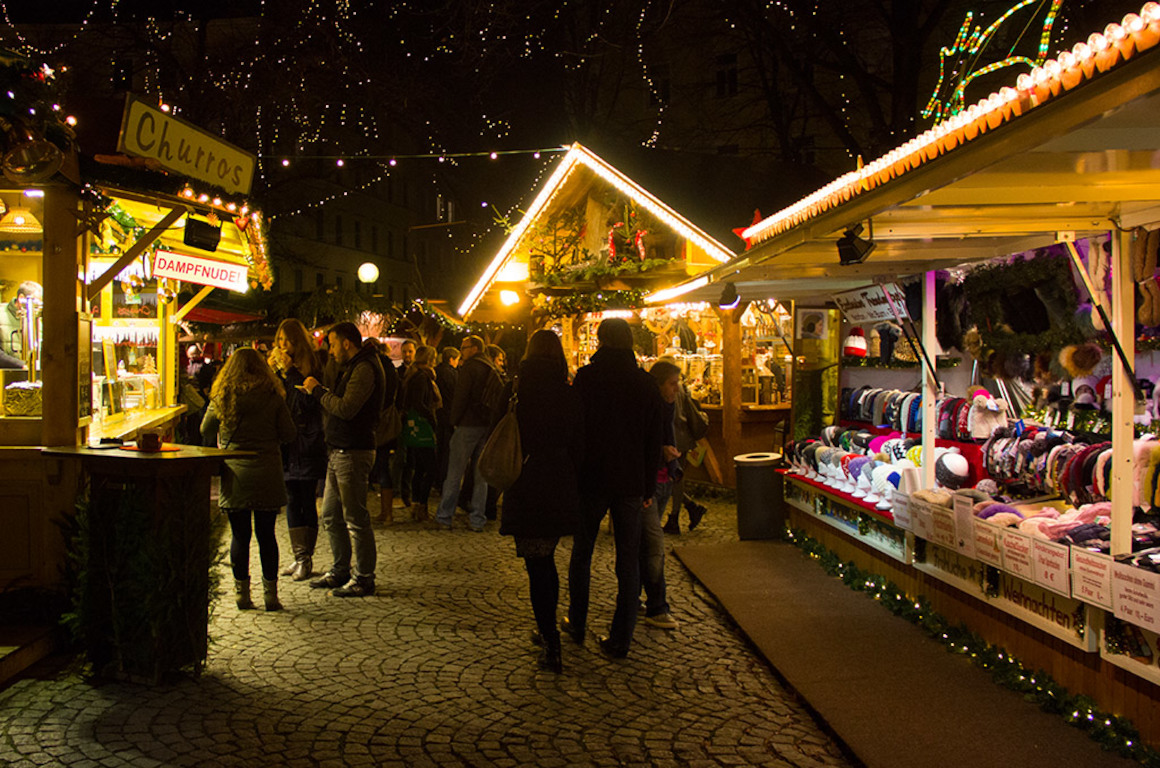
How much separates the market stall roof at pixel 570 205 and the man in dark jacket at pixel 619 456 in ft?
22.9

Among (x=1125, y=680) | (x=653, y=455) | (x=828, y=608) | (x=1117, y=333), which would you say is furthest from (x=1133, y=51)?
(x=828, y=608)

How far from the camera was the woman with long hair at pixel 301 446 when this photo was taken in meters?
6.82

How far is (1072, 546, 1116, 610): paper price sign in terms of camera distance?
4.23 meters

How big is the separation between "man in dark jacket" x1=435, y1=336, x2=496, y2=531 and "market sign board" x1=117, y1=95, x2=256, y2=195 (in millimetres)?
3029

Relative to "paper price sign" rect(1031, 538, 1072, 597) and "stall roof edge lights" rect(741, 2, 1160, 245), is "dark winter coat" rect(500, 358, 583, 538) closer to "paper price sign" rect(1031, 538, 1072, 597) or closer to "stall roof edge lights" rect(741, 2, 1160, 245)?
"stall roof edge lights" rect(741, 2, 1160, 245)

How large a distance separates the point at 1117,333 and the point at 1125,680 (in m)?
1.68

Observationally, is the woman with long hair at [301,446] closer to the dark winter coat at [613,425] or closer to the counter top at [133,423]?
the counter top at [133,423]

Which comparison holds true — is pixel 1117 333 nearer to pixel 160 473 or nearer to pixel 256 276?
pixel 160 473

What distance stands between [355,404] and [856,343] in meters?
4.92

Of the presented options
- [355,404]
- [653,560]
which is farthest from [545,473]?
[355,404]

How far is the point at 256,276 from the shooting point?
37.6ft

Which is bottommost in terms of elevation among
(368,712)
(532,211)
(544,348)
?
(368,712)

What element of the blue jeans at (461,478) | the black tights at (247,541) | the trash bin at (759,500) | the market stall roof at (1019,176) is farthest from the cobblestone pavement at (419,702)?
the blue jeans at (461,478)

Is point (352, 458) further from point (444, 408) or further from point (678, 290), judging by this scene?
point (678, 290)
